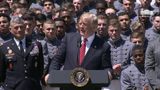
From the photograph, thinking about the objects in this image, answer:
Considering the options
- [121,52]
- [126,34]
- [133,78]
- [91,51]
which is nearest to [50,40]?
[121,52]

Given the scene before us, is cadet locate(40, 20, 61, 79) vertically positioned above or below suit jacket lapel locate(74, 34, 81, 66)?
below

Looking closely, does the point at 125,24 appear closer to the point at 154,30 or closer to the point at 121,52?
the point at 154,30

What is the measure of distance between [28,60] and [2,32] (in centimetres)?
177

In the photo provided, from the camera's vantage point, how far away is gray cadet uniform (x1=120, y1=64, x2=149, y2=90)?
7707mm

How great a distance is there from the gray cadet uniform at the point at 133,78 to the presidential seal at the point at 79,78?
2.81 m

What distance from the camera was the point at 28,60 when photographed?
6.61 m

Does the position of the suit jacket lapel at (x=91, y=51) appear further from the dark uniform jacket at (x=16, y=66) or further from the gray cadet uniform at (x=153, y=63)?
the dark uniform jacket at (x=16, y=66)

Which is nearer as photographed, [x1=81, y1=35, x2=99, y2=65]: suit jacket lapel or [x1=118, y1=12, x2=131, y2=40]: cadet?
[x1=81, y1=35, x2=99, y2=65]: suit jacket lapel

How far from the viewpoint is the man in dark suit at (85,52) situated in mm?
5750

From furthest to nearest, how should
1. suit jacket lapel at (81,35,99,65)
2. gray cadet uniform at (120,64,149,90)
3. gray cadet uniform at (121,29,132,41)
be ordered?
1. gray cadet uniform at (121,29,132,41)
2. gray cadet uniform at (120,64,149,90)
3. suit jacket lapel at (81,35,99,65)

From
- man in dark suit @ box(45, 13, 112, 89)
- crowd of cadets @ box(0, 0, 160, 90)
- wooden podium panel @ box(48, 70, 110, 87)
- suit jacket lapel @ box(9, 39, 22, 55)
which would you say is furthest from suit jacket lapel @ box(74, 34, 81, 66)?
crowd of cadets @ box(0, 0, 160, 90)

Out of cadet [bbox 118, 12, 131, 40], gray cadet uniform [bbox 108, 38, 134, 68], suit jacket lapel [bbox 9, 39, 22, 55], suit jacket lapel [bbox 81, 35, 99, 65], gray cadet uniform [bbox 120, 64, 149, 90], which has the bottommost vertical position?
gray cadet uniform [bbox 120, 64, 149, 90]

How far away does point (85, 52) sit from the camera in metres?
5.86

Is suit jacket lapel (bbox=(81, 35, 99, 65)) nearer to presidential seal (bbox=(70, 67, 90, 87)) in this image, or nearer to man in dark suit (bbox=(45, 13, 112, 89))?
man in dark suit (bbox=(45, 13, 112, 89))
